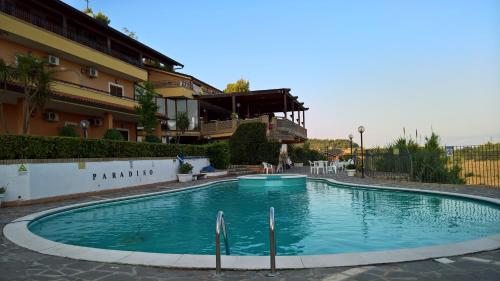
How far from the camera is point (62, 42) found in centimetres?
2022

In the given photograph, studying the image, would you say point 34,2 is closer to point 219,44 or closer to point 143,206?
point 219,44

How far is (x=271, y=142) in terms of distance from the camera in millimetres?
27984

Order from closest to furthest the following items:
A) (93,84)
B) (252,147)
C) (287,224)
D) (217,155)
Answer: (287,224) → (93,84) → (217,155) → (252,147)

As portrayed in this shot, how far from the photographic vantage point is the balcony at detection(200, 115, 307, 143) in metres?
29.2

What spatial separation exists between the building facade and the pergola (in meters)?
0.11

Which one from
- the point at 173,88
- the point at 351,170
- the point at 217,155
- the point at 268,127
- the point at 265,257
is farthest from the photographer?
the point at 173,88

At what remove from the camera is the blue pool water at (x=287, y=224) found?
6816 mm

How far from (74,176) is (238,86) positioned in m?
39.7

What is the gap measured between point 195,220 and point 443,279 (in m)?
6.70

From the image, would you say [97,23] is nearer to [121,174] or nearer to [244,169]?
[121,174]

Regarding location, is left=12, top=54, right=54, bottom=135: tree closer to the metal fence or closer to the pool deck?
the pool deck

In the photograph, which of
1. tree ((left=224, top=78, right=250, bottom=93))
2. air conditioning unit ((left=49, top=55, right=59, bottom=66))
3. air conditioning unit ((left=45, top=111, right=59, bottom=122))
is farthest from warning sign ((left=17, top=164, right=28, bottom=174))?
tree ((left=224, top=78, right=250, bottom=93))

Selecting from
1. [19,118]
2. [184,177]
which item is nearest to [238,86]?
[184,177]

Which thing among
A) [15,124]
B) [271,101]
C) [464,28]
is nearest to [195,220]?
[464,28]
